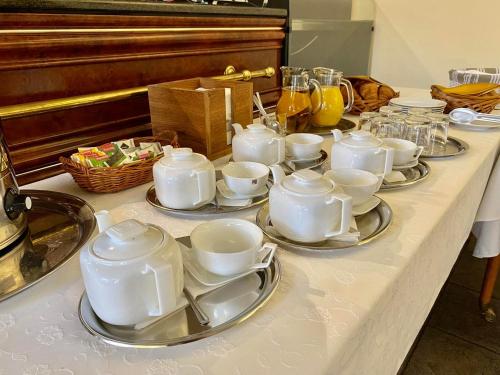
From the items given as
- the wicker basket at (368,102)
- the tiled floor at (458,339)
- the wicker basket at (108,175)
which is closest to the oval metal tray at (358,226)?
the wicker basket at (108,175)

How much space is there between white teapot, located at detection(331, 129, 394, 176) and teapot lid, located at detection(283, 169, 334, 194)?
0.16 metres

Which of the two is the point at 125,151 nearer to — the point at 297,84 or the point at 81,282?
the point at 81,282

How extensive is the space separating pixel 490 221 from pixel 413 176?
1.27ft

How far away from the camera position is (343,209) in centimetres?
41

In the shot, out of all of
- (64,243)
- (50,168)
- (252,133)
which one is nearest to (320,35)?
(252,133)

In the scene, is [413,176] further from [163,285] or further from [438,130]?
[163,285]

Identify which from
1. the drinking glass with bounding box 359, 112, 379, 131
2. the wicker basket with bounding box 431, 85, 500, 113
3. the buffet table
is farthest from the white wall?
the buffet table

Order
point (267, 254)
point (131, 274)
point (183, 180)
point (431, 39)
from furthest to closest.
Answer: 1. point (431, 39)
2. point (183, 180)
3. point (267, 254)
4. point (131, 274)

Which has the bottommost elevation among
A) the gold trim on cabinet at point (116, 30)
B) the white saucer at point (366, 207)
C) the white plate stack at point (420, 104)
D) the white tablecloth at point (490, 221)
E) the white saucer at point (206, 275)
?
the white tablecloth at point (490, 221)

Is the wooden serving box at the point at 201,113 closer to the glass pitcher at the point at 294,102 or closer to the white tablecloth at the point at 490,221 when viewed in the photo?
the glass pitcher at the point at 294,102

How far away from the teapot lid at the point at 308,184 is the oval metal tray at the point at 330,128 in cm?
46

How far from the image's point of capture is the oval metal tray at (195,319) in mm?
305

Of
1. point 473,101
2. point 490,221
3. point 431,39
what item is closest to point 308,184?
point 490,221

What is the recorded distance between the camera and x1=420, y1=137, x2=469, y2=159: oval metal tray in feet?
2.41
